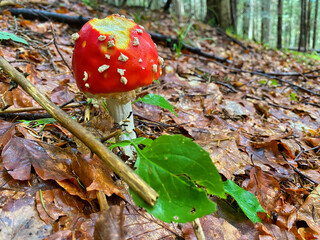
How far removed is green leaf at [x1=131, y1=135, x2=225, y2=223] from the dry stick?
0.04 meters

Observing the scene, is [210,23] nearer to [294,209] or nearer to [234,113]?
[234,113]

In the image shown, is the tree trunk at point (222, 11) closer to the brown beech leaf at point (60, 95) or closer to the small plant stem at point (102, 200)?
the brown beech leaf at point (60, 95)

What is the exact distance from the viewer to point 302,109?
339cm

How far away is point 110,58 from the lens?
1285 millimetres

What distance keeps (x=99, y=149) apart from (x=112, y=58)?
A: 0.54 m

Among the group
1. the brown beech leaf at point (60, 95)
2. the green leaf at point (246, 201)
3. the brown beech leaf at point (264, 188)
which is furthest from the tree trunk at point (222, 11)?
the green leaf at point (246, 201)

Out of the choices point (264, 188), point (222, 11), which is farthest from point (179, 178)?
point (222, 11)

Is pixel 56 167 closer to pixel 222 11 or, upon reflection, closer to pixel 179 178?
pixel 179 178

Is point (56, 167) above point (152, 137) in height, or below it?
above

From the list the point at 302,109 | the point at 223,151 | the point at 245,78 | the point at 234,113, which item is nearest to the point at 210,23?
the point at 245,78

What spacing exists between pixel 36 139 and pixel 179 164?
0.95 meters

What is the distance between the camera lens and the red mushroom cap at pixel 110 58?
50.6 inches

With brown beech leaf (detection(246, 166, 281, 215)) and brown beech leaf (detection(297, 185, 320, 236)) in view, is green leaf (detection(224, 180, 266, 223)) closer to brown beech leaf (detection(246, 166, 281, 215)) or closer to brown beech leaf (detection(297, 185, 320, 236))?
brown beech leaf (detection(246, 166, 281, 215))

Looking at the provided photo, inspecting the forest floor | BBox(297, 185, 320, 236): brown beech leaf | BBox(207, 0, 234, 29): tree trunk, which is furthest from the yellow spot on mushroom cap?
BBox(207, 0, 234, 29): tree trunk
